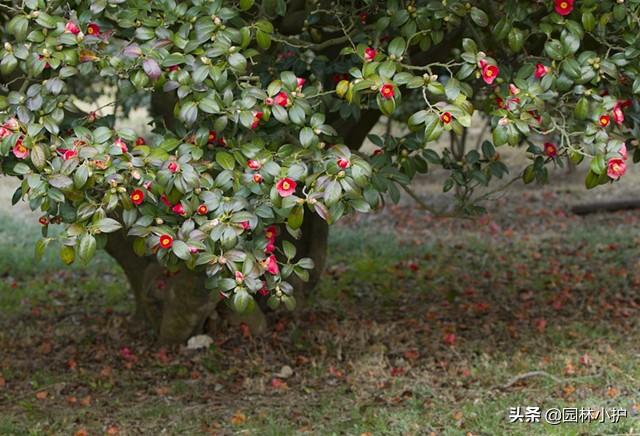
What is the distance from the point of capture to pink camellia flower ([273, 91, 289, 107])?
284cm

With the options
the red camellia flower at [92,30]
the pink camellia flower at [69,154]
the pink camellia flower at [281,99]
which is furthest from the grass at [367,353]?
the red camellia flower at [92,30]

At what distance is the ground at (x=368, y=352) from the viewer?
3.91 metres

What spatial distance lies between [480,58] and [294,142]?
693mm

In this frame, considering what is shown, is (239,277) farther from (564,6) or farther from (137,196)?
(564,6)

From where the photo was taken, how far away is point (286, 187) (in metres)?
2.62

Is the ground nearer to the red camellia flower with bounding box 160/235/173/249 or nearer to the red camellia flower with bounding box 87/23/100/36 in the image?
the red camellia flower with bounding box 160/235/173/249

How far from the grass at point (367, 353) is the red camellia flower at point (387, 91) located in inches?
58.4

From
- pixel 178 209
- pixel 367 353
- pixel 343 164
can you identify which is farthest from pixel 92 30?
pixel 367 353

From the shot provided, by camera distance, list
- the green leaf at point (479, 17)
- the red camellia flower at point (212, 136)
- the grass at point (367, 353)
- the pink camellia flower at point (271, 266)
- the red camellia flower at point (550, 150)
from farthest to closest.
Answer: the grass at point (367, 353)
the red camellia flower at point (550, 150)
the green leaf at point (479, 17)
the red camellia flower at point (212, 136)
the pink camellia flower at point (271, 266)

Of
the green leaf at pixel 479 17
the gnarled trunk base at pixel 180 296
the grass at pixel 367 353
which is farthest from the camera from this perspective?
the gnarled trunk base at pixel 180 296

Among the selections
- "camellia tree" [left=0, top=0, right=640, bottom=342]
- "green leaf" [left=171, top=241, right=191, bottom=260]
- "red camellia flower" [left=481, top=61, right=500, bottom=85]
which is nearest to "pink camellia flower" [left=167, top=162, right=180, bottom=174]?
"camellia tree" [left=0, top=0, right=640, bottom=342]

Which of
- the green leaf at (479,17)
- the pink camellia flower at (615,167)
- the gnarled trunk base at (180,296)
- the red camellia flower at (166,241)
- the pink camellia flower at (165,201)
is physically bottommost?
the gnarled trunk base at (180,296)

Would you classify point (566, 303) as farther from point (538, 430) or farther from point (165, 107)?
point (165, 107)

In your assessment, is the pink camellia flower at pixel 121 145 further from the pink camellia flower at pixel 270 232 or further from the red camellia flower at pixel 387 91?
the red camellia flower at pixel 387 91
